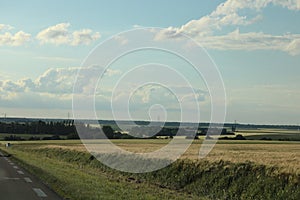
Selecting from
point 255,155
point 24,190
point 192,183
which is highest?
point 255,155

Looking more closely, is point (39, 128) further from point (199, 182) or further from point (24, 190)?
point (24, 190)

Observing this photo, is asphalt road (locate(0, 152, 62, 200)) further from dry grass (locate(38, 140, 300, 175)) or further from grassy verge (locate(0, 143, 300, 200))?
dry grass (locate(38, 140, 300, 175))

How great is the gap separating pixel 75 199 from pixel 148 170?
12577 mm

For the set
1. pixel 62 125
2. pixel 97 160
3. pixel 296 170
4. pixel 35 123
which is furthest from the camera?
pixel 35 123

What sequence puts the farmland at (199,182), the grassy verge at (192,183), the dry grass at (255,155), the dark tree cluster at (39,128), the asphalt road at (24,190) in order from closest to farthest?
the asphalt road at (24,190)
the grassy verge at (192,183)
the farmland at (199,182)
the dry grass at (255,155)
the dark tree cluster at (39,128)

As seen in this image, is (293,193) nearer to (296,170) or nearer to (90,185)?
(296,170)

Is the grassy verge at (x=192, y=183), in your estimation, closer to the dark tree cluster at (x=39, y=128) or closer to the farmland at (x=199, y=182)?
the farmland at (x=199, y=182)

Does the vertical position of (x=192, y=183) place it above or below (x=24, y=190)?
below

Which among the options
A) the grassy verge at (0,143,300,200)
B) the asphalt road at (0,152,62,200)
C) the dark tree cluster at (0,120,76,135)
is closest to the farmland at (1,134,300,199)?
the grassy verge at (0,143,300,200)

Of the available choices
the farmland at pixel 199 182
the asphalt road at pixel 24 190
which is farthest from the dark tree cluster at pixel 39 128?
the asphalt road at pixel 24 190

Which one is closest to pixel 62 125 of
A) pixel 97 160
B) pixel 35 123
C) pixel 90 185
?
pixel 35 123

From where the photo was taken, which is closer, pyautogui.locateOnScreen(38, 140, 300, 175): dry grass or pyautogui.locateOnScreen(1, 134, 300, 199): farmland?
pyautogui.locateOnScreen(1, 134, 300, 199): farmland

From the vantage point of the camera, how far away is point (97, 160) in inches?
1241

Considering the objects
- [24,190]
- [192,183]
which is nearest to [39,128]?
[192,183]
